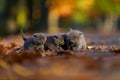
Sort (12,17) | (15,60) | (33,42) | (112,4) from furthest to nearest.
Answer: (112,4) < (12,17) < (33,42) < (15,60)

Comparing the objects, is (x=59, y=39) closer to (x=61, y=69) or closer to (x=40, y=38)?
(x=40, y=38)

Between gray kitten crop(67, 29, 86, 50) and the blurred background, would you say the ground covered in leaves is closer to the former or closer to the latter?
gray kitten crop(67, 29, 86, 50)

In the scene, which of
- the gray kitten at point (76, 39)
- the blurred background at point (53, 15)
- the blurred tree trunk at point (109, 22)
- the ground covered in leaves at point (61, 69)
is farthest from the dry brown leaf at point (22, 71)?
the blurred tree trunk at point (109, 22)

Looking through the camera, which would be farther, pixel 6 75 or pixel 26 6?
pixel 26 6

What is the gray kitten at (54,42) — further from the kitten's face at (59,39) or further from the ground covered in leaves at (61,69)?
the ground covered in leaves at (61,69)

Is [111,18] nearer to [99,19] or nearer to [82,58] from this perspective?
[99,19]

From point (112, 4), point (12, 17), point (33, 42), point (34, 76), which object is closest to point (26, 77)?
point (34, 76)

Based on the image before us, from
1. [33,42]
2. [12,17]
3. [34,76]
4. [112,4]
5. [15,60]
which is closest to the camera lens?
[34,76]

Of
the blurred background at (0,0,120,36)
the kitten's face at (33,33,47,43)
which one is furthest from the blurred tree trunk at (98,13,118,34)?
the kitten's face at (33,33,47,43)

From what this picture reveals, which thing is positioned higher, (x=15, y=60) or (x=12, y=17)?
Result: (x=15, y=60)
